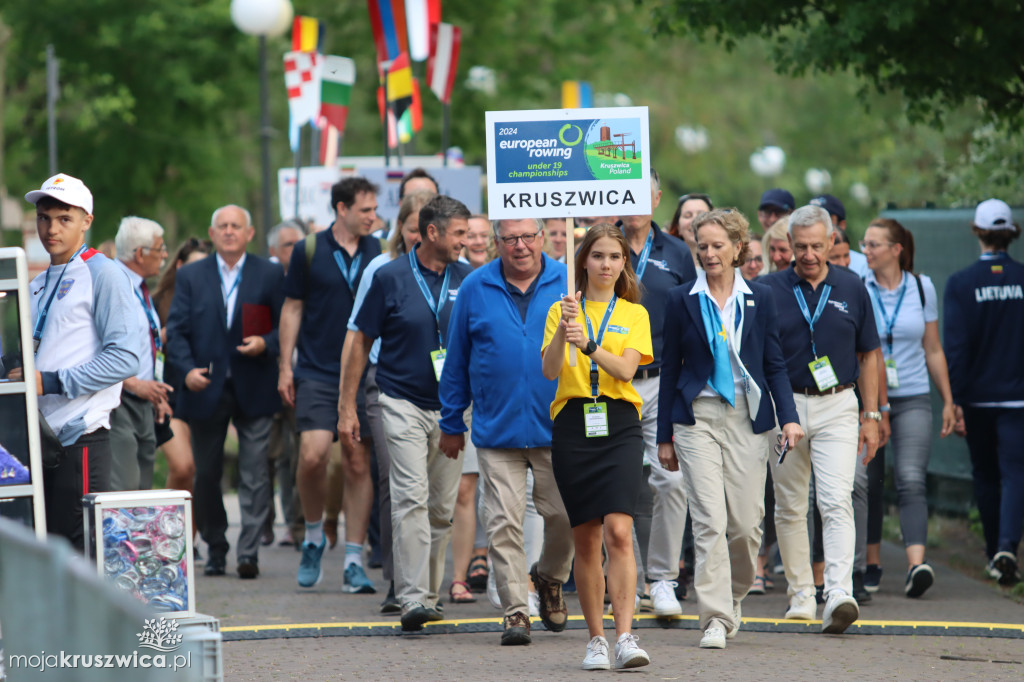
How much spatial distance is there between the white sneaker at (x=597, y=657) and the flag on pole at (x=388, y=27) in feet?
32.1

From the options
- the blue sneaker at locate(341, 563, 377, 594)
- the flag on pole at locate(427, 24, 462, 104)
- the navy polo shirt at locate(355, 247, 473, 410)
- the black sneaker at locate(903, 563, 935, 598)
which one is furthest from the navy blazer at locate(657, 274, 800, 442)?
the flag on pole at locate(427, 24, 462, 104)

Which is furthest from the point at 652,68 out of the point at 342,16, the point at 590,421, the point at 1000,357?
the point at 590,421

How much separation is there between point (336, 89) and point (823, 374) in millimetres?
11120

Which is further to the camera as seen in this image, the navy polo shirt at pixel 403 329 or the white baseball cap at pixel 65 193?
the navy polo shirt at pixel 403 329

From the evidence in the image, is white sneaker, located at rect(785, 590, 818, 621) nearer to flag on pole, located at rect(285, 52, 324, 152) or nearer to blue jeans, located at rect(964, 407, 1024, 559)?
blue jeans, located at rect(964, 407, 1024, 559)

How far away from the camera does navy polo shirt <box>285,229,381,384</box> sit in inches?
421

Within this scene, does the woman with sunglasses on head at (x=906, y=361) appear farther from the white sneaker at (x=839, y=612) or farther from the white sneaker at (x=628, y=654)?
the white sneaker at (x=628, y=654)

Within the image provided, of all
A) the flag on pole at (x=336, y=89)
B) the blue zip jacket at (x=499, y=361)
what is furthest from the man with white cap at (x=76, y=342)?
the flag on pole at (x=336, y=89)

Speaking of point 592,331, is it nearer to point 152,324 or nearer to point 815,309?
point 815,309

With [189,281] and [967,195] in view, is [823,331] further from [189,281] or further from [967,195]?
[967,195]

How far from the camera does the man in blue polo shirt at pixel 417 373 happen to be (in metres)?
8.92

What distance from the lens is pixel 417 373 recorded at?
914 centimetres

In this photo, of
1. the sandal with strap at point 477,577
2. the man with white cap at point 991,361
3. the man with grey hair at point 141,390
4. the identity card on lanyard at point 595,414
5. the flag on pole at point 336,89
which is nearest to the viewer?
the identity card on lanyard at point 595,414

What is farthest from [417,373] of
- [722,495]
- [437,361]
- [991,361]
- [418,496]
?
[991,361]
